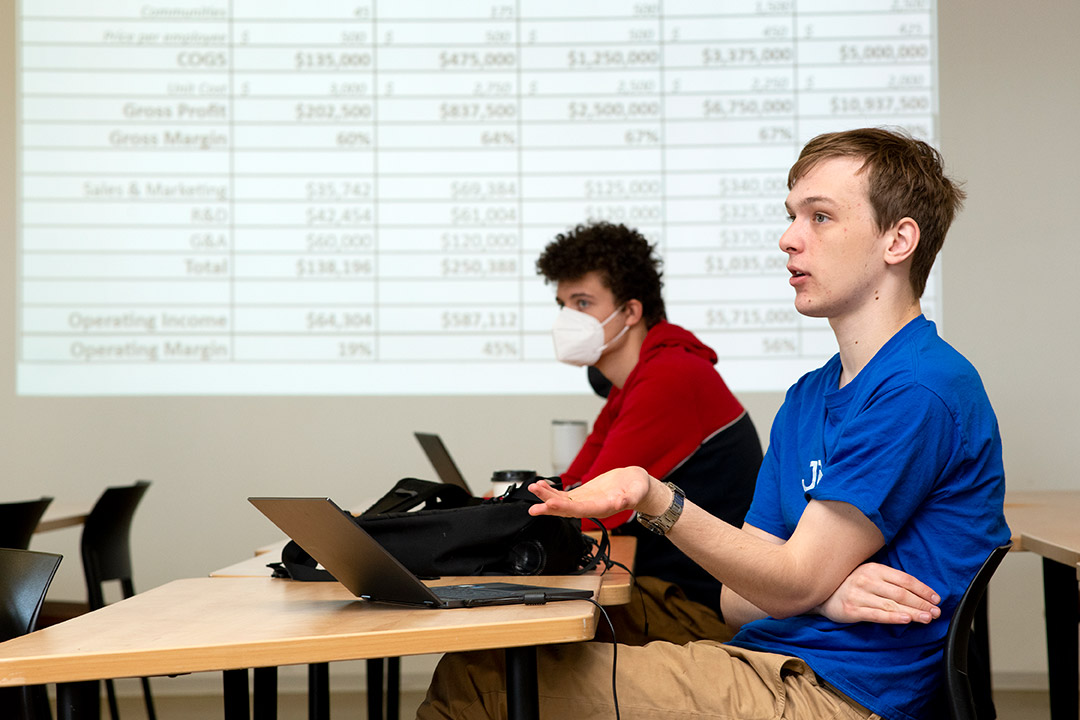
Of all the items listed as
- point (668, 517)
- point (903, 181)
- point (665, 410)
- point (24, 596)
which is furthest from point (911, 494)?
point (24, 596)

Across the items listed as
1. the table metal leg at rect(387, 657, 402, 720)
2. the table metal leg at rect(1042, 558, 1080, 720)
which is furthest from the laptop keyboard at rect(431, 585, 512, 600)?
the table metal leg at rect(387, 657, 402, 720)

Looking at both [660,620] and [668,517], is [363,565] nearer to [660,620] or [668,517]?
[668,517]

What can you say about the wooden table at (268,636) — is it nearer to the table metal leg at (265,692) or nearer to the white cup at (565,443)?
the table metal leg at (265,692)

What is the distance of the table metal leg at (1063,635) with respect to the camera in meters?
2.11

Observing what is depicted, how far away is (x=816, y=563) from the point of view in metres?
1.25

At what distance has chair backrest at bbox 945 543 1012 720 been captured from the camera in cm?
122

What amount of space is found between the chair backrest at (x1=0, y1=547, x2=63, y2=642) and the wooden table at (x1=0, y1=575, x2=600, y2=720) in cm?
11

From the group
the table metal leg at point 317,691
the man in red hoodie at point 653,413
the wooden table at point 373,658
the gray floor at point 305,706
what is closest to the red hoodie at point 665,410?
the man in red hoodie at point 653,413

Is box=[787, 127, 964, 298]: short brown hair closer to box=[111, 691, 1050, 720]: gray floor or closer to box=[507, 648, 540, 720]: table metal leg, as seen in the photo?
box=[507, 648, 540, 720]: table metal leg

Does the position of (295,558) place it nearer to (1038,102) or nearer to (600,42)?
(600,42)

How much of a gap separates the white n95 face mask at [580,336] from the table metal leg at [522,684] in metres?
1.31

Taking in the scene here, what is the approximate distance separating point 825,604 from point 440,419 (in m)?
2.63

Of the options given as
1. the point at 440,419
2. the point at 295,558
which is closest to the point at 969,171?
the point at 440,419

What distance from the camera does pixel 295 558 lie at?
155cm
